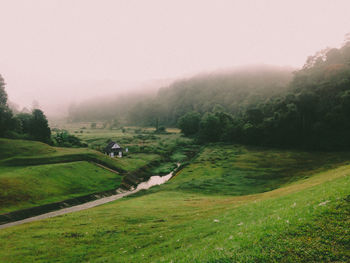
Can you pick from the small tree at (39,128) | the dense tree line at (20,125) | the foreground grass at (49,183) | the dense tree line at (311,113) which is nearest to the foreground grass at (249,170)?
the dense tree line at (311,113)

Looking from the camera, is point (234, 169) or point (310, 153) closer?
point (234, 169)

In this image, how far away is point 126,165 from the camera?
91.2m

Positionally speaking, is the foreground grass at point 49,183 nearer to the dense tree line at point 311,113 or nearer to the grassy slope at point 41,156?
the grassy slope at point 41,156

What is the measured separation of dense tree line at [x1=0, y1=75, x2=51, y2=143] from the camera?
87.9 metres

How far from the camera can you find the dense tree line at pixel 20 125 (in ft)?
289

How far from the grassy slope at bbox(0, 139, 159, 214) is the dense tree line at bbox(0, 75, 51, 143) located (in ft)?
31.3

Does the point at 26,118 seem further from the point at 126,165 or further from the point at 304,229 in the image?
the point at 304,229

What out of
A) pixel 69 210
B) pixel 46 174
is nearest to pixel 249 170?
pixel 69 210

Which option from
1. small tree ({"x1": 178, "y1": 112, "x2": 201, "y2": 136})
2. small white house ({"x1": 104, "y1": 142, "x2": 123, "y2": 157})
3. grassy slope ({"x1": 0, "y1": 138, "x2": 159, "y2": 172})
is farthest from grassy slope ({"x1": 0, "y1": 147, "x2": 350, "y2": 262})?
small tree ({"x1": 178, "y1": 112, "x2": 201, "y2": 136})

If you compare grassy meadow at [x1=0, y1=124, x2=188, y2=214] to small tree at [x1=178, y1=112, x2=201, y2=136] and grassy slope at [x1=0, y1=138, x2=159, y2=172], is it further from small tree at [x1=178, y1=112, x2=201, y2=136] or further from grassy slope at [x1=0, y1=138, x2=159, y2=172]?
small tree at [x1=178, y1=112, x2=201, y2=136]

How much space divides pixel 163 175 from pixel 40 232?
63.1 metres

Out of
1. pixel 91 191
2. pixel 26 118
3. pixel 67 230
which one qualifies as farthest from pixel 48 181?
pixel 26 118

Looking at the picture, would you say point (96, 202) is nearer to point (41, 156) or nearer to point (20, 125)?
point (41, 156)

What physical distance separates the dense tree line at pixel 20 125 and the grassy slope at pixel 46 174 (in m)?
9.54
